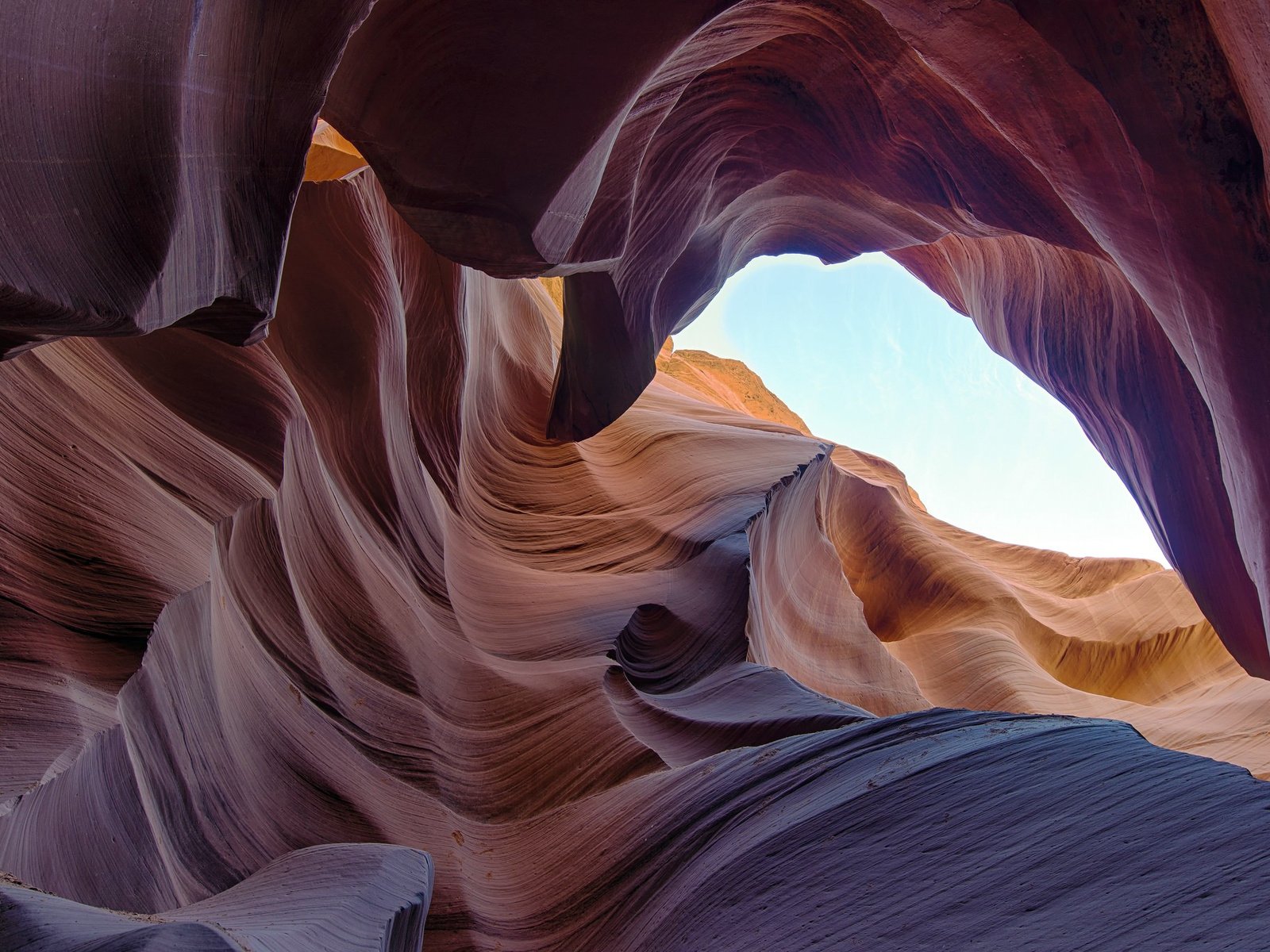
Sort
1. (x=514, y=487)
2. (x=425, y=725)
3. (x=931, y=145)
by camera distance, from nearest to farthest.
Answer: (x=425, y=725)
(x=931, y=145)
(x=514, y=487)

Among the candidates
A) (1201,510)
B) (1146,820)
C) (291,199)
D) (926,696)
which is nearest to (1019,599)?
(926,696)

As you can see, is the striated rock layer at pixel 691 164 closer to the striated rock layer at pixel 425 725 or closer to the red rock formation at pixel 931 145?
the red rock formation at pixel 931 145

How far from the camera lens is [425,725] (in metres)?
3.33

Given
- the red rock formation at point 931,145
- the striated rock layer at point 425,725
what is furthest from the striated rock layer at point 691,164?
the striated rock layer at point 425,725

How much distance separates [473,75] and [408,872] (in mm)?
2423

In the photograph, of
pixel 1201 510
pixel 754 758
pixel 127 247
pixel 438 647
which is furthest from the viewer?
pixel 1201 510

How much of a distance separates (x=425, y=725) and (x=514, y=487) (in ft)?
8.46

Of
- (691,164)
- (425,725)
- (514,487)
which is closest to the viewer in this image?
(425,725)

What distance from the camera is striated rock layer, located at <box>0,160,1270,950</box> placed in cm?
171

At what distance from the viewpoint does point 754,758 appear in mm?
2582

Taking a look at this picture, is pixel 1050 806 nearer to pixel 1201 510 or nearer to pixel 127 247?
pixel 127 247

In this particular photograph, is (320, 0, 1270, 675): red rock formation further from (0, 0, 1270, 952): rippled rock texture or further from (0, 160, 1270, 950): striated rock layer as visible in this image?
(0, 160, 1270, 950): striated rock layer

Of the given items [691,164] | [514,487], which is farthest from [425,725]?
[691,164]

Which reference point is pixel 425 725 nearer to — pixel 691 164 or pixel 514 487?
pixel 514 487
